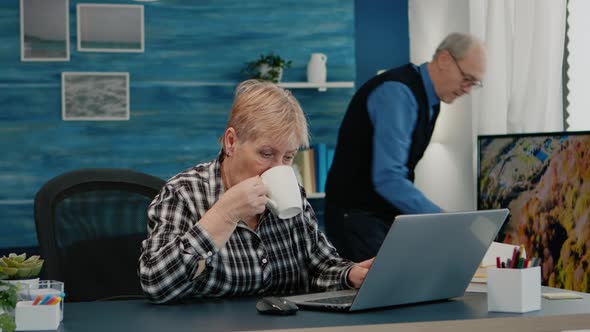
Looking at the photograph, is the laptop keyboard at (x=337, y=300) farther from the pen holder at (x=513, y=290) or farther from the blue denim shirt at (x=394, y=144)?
the blue denim shirt at (x=394, y=144)

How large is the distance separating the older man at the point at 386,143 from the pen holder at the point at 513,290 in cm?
154

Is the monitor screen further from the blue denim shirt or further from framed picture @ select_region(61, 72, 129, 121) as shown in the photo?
framed picture @ select_region(61, 72, 129, 121)

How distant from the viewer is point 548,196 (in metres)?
3.63

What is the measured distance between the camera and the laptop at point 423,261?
1596mm

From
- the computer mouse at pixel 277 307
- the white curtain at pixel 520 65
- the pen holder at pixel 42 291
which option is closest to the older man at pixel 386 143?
the white curtain at pixel 520 65

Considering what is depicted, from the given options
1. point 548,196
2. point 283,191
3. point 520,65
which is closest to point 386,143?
point 548,196

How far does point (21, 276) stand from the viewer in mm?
1666

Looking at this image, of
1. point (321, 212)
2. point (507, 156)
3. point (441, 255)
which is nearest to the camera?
point (441, 255)

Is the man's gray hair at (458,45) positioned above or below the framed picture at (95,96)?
above

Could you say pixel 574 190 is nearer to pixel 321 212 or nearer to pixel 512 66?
pixel 512 66

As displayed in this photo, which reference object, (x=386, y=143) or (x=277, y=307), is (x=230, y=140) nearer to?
(x=277, y=307)

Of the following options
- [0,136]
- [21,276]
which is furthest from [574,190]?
[0,136]

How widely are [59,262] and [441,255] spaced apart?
0.96 meters

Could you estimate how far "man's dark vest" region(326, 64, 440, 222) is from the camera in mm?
3363
